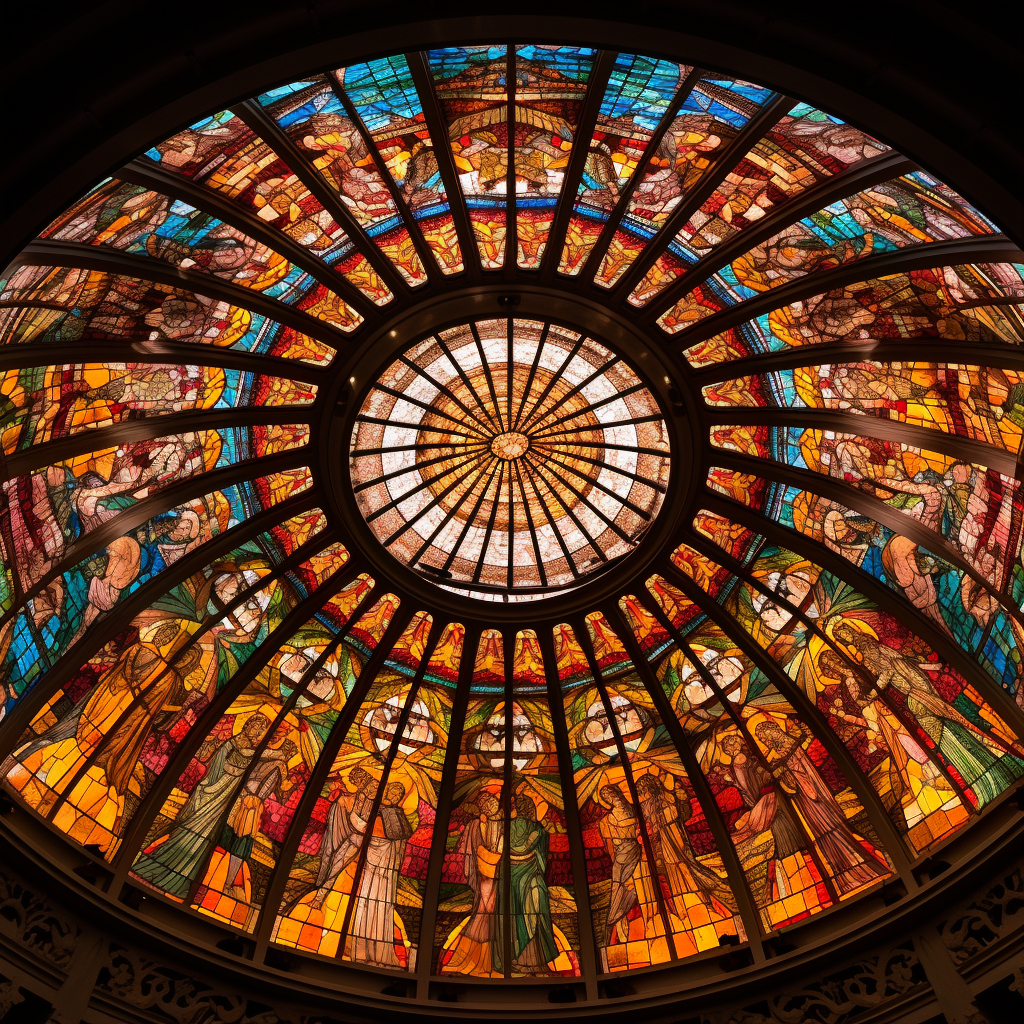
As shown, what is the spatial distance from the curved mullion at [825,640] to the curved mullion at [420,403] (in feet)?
9.71

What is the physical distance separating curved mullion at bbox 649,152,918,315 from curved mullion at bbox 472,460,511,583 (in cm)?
309

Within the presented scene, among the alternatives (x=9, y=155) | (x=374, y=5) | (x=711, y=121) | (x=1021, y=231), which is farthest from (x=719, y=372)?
(x=9, y=155)

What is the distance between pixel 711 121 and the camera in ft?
27.2

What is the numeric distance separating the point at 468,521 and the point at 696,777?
4170 millimetres

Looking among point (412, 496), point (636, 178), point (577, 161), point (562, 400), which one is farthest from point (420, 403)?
point (636, 178)

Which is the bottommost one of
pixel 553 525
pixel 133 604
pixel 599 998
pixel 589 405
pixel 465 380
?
pixel 599 998

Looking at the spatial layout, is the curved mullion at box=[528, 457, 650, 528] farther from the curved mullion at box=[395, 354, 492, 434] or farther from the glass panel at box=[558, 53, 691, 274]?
the glass panel at box=[558, 53, 691, 274]

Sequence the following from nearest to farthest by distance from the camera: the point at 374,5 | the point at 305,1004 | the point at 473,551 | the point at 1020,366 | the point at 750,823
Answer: the point at 374,5
the point at 1020,366
the point at 305,1004
the point at 750,823
the point at 473,551

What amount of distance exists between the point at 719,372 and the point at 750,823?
533cm

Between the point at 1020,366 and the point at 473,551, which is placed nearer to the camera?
the point at 1020,366

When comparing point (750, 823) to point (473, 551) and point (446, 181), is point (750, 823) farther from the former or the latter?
point (446, 181)

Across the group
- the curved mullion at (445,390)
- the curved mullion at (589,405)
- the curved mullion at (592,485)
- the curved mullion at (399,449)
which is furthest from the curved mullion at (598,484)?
the curved mullion at (399,449)

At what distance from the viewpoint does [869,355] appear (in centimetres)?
928

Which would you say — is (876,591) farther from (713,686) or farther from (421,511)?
(421,511)
